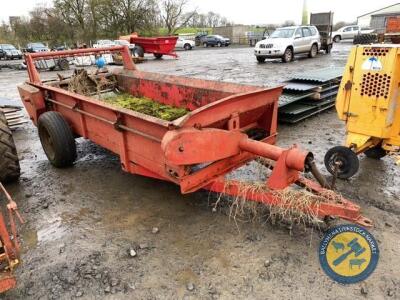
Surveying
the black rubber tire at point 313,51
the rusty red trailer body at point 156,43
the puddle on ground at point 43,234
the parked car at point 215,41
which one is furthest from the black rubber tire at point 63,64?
the parked car at point 215,41

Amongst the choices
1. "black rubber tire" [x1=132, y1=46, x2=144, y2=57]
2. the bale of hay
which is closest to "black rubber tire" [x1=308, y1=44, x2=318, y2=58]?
"black rubber tire" [x1=132, y1=46, x2=144, y2=57]

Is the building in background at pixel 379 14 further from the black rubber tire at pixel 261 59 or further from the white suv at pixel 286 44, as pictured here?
the black rubber tire at pixel 261 59

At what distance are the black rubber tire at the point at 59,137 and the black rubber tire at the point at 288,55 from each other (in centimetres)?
1420

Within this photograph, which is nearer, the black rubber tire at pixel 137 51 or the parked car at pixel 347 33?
the black rubber tire at pixel 137 51

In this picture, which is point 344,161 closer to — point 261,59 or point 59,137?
point 59,137

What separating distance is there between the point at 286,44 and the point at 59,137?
14.6 m

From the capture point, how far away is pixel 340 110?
427 centimetres

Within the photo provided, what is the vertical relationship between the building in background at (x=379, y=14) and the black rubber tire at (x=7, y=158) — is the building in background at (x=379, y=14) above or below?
above

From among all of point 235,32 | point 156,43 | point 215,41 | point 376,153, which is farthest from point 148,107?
point 235,32

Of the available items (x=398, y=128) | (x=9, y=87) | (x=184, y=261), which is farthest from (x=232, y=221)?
(x=9, y=87)

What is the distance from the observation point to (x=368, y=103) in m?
4.02

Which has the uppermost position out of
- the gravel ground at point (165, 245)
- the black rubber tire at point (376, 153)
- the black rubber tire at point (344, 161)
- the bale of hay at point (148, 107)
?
the bale of hay at point (148, 107)

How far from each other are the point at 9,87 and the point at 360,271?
47.4ft

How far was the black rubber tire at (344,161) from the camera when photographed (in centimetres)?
400
